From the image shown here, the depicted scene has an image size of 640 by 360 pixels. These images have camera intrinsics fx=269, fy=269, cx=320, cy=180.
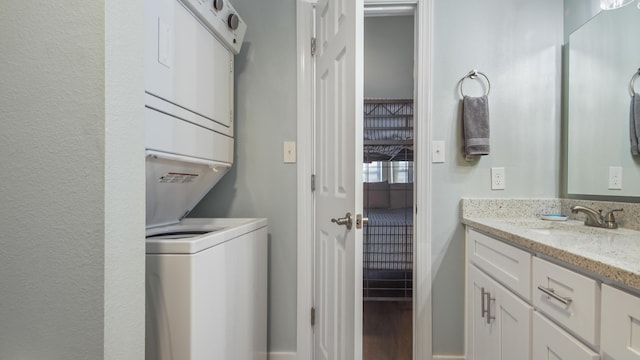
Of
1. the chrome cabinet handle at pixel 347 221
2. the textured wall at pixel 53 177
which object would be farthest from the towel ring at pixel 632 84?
the textured wall at pixel 53 177

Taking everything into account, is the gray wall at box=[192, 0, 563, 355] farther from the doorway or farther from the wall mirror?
the doorway

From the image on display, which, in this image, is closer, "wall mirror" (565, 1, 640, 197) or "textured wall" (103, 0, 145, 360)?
"textured wall" (103, 0, 145, 360)

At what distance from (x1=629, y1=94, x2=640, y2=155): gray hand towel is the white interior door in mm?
1195

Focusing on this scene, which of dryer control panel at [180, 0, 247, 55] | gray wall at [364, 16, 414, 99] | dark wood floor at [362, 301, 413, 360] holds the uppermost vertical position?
gray wall at [364, 16, 414, 99]

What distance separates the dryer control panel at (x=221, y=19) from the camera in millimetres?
1037

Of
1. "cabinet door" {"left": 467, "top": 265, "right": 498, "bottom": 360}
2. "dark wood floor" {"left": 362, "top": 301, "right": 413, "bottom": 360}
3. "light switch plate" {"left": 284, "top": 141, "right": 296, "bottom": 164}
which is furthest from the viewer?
"dark wood floor" {"left": 362, "top": 301, "right": 413, "bottom": 360}

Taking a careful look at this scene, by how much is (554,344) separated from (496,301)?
1.08 ft

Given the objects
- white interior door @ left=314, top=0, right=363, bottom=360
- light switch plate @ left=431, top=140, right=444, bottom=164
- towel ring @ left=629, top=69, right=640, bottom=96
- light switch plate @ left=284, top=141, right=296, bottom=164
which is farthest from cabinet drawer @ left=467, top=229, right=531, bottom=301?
light switch plate @ left=284, top=141, right=296, bottom=164

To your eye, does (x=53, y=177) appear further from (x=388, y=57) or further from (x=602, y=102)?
(x=388, y=57)

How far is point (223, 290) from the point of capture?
97 centimetres

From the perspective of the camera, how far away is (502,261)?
106 cm

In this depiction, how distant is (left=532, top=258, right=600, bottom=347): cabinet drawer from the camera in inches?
25.8

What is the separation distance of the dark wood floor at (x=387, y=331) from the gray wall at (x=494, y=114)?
1.27 feet

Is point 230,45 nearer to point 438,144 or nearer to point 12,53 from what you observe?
point 12,53
